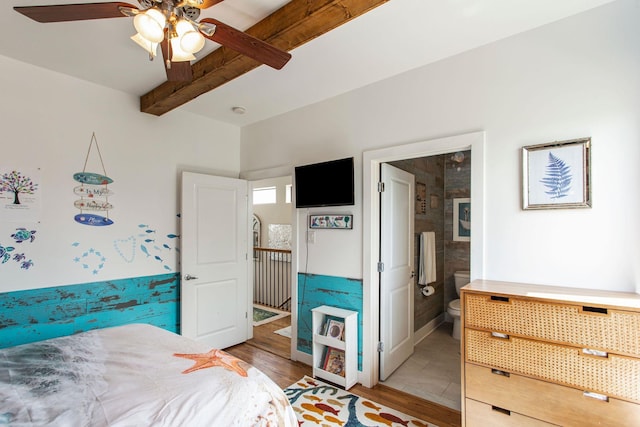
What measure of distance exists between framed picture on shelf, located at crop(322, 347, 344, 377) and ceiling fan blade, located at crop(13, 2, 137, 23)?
2.77 m

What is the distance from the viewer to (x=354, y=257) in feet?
9.33

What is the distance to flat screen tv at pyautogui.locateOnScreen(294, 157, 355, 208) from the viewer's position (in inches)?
109

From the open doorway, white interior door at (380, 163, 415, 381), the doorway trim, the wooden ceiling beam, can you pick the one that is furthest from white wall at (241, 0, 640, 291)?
the open doorway

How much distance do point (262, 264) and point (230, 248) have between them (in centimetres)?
223

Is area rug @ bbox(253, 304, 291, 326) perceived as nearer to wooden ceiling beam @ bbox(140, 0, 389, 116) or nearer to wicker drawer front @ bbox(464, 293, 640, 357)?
wooden ceiling beam @ bbox(140, 0, 389, 116)

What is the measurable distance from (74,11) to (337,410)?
9.30 feet

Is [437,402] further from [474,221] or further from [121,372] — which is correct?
[121,372]

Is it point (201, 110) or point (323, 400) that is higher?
point (201, 110)

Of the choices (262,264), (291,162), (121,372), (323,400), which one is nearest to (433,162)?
(291,162)

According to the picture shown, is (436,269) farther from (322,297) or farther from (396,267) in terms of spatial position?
(322,297)

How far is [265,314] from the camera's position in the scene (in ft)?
16.3

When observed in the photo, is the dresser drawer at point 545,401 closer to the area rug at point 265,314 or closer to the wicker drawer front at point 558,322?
the wicker drawer front at point 558,322

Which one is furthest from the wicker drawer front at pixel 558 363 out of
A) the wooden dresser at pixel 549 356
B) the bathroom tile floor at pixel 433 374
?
the bathroom tile floor at pixel 433 374

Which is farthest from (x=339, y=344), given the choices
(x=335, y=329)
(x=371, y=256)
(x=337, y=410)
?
(x=371, y=256)
